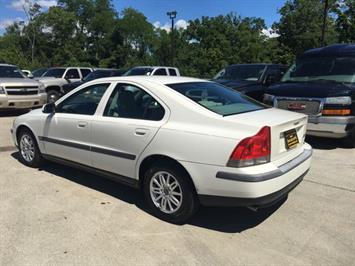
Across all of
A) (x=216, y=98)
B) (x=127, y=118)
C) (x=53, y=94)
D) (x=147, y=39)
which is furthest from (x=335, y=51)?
(x=147, y=39)

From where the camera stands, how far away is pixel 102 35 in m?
63.4

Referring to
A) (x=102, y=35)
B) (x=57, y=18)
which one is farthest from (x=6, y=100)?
(x=102, y=35)

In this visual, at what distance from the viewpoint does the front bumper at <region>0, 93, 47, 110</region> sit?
38.7 ft

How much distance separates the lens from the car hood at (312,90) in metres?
7.43

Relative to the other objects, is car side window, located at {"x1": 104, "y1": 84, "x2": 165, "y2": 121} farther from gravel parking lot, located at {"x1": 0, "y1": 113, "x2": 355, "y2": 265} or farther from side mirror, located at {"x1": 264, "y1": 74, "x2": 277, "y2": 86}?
side mirror, located at {"x1": 264, "y1": 74, "x2": 277, "y2": 86}

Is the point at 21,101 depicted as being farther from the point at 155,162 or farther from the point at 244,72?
the point at 155,162

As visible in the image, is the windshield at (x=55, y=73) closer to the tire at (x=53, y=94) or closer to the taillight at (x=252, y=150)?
the tire at (x=53, y=94)

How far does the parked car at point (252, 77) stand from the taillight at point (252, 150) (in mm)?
6656

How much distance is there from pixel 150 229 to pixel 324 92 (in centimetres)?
494

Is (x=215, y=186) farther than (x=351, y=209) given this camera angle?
No

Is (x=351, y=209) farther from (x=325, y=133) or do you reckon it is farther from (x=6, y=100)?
(x=6, y=100)

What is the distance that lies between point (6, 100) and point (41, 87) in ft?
4.91

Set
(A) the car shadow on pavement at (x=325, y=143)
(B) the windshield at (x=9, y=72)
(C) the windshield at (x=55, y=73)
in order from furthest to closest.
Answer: (C) the windshield at (x=55, y=73), (B) the windshield at (x=9, y=72), (A) the car shadow on pavement at (x=325, y=143)

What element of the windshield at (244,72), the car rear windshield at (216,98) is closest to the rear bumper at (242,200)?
the car rear windshield at (216,98)
